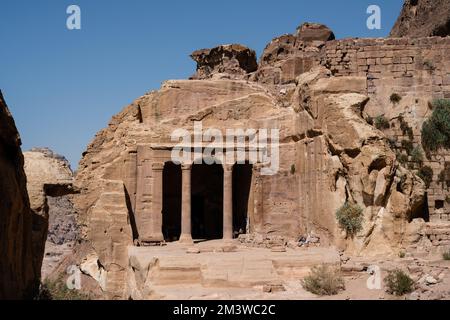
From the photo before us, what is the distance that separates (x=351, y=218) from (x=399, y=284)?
18.8 ft

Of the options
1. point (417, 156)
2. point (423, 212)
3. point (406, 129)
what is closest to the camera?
point (423, 212)

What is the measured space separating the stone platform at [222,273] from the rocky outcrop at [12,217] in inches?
154

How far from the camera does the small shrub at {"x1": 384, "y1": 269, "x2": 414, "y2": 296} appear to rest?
15.4m

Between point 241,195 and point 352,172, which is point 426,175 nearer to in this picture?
point 352,172

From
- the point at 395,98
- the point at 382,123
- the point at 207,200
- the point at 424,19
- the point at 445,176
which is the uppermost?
the point at 424,19

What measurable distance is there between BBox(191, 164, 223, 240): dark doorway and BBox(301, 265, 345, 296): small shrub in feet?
40.8

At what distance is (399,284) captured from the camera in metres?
15.5

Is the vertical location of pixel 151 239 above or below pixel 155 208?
below

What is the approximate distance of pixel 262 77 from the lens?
3697 cm

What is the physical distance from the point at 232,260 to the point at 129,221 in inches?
280

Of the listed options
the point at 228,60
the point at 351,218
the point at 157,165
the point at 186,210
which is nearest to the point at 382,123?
the point at 351,218

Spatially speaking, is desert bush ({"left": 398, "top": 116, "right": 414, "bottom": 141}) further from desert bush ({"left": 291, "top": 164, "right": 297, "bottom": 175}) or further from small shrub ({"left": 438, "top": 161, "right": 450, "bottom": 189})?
desert bush ({"left": 291, "top": 164, "right": 297, "bottom": 175})
